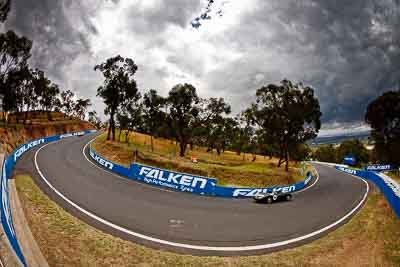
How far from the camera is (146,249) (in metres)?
10.2

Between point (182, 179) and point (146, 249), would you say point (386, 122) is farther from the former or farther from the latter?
point (146, 249)

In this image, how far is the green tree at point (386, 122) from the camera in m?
50.1

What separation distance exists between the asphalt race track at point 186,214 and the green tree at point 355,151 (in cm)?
9202

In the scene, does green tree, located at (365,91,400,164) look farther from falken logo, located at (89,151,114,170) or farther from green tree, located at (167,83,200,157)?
falken logo, located at (89,151,114,170)

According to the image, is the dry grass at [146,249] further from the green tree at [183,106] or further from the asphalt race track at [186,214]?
the green tree at [183,106]

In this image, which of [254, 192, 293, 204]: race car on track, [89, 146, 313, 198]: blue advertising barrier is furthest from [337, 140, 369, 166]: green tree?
[89, 146, 313, 198]: blue advertising barrier

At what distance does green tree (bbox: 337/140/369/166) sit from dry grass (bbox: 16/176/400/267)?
335ft

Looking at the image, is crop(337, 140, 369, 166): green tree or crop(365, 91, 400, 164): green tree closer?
crop(365, 91, 400, 164): green tree

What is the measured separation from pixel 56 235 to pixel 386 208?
920 inches

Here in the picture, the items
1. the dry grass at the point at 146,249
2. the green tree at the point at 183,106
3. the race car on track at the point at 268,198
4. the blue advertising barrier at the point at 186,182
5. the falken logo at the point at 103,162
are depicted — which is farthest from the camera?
the green tree at the point at 183,106

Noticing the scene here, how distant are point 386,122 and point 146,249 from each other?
60010mm

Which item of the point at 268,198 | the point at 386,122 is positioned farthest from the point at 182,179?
the point at 386,122

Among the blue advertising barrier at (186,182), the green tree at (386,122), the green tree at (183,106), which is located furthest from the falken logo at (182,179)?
the green tree at (386,122)

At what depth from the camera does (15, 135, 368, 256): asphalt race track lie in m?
11.9
